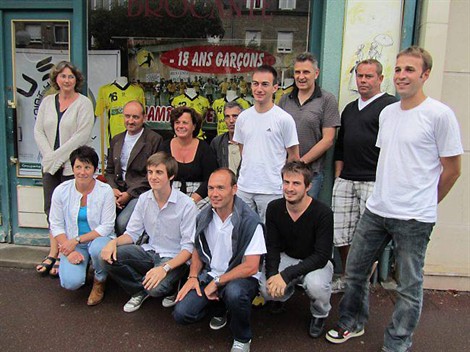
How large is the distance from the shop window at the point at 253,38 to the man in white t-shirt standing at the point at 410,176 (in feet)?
6.99

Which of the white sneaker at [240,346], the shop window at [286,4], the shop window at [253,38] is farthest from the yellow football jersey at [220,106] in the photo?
the white sneaker at [240,346]

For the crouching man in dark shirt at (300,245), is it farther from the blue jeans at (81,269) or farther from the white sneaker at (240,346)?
the blue jeans at (81,269)

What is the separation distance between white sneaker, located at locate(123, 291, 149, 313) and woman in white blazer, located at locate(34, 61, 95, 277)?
0.95 metres

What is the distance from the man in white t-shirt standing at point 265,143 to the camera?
3330mm

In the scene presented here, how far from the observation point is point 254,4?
14.5 feet

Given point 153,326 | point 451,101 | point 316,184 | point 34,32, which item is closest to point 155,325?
point 153,326

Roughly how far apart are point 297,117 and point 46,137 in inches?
91.7

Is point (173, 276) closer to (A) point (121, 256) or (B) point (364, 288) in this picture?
(A) point (121, 256)

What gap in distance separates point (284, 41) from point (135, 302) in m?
2.91

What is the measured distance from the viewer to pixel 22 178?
4.66 m

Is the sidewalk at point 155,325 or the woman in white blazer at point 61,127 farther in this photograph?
the woman in white blazer at point 61,127

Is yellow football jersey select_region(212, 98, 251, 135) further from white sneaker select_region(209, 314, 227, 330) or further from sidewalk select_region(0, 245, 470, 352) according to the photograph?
white sneaker select_region(209, 314, 227, 330)

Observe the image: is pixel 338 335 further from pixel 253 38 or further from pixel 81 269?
pixel 253 38

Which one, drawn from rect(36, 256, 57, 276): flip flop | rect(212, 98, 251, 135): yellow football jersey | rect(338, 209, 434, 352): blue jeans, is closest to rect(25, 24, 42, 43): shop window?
rect(212, 98, 251, 135): yellow football jersey
